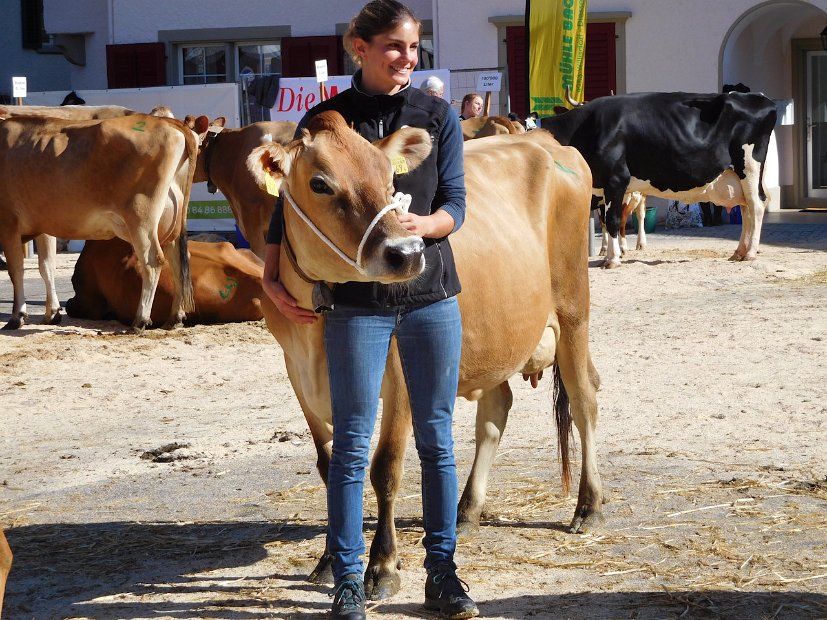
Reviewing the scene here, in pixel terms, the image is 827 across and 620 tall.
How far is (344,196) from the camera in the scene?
369 centimetres

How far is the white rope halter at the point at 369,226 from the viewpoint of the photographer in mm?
3586

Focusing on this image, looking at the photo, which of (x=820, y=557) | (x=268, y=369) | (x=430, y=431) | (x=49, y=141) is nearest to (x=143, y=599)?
(x=430, y=431)

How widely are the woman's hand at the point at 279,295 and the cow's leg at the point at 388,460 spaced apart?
1.09 ft

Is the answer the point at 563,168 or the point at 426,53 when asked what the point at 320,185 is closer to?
the point at 563,168

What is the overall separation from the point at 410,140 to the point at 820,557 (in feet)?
7.17

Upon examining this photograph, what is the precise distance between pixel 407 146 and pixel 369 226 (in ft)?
1.29

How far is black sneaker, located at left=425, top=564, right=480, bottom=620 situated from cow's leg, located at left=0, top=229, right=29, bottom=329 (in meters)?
7.78

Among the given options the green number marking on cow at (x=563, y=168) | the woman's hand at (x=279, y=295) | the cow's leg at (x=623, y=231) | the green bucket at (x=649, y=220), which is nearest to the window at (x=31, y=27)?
the green bucket at (x=649, y=220)

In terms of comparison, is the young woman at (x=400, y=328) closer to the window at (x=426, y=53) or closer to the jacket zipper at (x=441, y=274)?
the jacket zipper at (x=441, y=274)

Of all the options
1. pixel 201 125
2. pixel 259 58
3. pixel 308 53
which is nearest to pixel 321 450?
pixel 201 125

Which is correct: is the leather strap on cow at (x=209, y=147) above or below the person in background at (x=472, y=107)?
below

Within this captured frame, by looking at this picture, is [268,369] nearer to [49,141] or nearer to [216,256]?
[216,256]

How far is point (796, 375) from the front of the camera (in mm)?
7746

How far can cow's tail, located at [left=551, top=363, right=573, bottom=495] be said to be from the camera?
5391 mm
